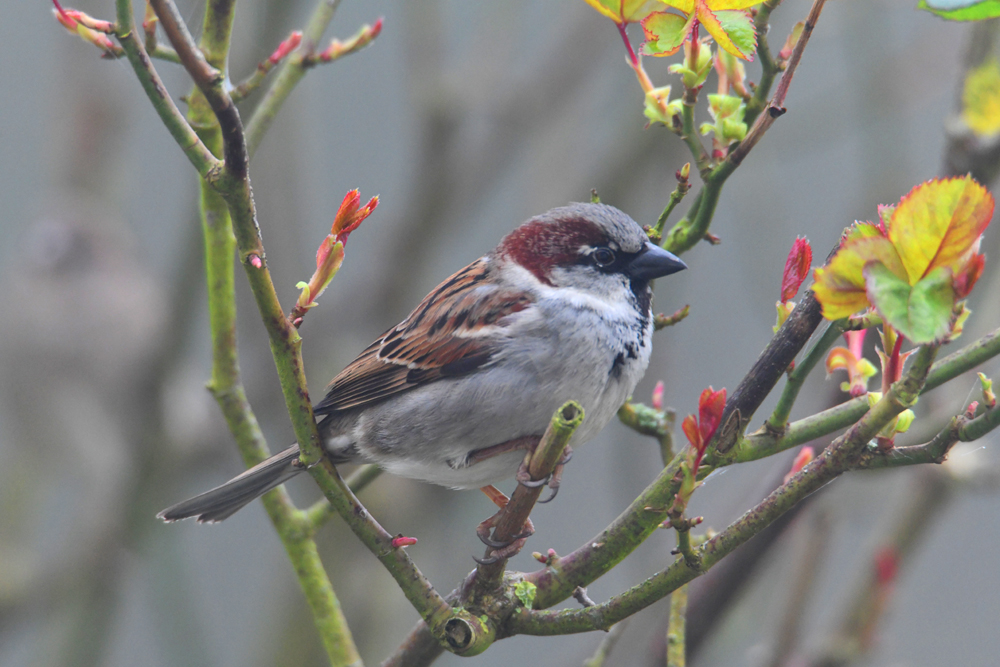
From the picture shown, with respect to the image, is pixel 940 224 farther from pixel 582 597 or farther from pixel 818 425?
pixel 582 597

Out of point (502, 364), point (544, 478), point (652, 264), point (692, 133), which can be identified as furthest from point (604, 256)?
point (544, 478)

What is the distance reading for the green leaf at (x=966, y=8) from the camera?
0.95 metres

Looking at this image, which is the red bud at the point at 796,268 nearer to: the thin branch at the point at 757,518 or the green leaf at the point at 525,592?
the thin branch at the point at 757,518

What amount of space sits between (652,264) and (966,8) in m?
1.04

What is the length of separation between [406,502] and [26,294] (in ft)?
15.9

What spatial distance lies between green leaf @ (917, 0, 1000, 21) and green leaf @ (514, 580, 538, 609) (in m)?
0.98

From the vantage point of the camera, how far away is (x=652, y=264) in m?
1.96

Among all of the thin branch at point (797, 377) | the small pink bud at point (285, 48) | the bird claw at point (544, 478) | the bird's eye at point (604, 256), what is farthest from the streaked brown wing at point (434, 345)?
the thin branch at point (797, 377)

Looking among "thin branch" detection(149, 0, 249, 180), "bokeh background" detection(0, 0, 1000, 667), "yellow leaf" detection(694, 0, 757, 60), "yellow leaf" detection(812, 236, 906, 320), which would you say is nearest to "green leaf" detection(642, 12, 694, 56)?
"yellow leaf" detection(694, 0, 757, 60)

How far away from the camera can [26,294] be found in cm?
738

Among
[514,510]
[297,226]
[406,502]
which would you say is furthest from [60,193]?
[514,510]

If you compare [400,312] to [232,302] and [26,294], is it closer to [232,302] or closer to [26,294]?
[232,302]

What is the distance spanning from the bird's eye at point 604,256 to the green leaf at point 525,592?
0.85 meters

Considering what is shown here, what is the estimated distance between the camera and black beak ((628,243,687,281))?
188 cm
